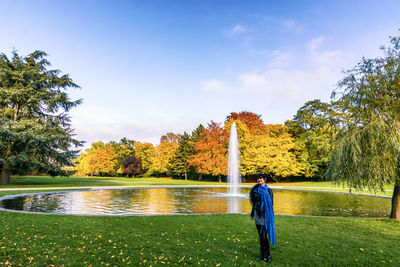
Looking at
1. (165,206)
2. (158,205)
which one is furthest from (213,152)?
(165,206)

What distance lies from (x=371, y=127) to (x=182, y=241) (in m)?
6.95

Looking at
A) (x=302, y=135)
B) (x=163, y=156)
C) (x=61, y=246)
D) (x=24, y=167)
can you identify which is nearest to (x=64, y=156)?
(x=24, y=167)

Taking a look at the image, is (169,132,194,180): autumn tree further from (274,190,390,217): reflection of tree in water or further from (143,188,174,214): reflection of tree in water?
(274,190,390,217): reflection of tree in water

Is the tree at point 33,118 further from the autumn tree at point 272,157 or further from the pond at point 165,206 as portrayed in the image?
the autumn tree at point 272,157

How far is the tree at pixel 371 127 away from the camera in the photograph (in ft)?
26.1

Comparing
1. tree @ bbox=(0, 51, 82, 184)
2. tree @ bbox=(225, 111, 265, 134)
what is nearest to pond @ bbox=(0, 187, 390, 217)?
tree @ bbox=(0, 51, 82, 184)

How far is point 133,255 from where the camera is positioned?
5012 mm

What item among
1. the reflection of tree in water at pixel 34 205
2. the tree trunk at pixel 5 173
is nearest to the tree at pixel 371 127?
the reflection of tree in water at pixel 34 205

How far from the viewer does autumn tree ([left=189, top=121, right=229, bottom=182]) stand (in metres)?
40.9

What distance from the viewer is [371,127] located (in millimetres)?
8055

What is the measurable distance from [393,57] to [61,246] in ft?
40.8

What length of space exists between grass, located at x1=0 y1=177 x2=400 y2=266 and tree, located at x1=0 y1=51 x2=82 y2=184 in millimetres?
17898

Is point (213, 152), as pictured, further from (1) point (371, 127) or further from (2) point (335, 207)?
(1) point (371, 127)

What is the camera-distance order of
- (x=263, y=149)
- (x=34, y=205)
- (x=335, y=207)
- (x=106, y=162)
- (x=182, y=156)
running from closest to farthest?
(x=34, y=205) → (x=335, y=207) → (x=263, y=149) → (x=182, y=156) → (x=106, y=162)
